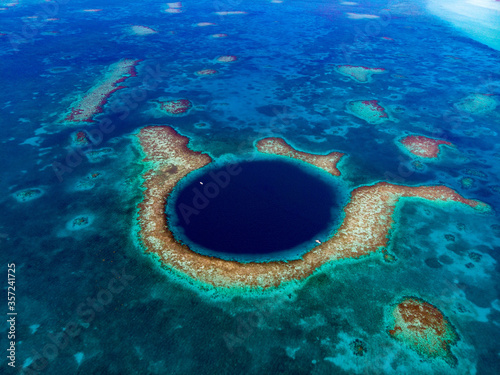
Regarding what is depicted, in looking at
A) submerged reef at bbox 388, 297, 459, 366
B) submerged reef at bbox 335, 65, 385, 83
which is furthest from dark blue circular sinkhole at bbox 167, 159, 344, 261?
submerged reef at bbox 335, 65, 385, 83

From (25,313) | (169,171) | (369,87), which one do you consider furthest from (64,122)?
(369,87)

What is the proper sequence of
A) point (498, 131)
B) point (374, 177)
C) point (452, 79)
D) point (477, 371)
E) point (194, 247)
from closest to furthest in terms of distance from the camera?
point (477, 371)
point (194, 247)
point (374, 177)
point (498, 131)
point (452, 79)

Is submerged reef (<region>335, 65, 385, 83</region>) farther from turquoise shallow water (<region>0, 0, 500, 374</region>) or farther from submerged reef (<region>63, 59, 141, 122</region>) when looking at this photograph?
submerged reef (<region>63, 59, 141, 122</region>)

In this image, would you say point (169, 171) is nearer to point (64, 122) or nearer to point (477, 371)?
point (64, 122)

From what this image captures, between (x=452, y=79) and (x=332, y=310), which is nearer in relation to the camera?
(x=332, y=310)

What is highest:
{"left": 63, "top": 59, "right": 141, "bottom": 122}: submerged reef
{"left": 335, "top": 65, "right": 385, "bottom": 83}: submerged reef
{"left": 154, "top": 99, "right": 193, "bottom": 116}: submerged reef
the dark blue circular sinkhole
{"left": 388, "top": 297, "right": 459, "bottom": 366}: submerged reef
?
{"left": 335, "top": 65, "right": 385, "bottom": 83}: submerged reef

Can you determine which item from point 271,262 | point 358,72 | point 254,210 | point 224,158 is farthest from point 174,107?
point 358,72
